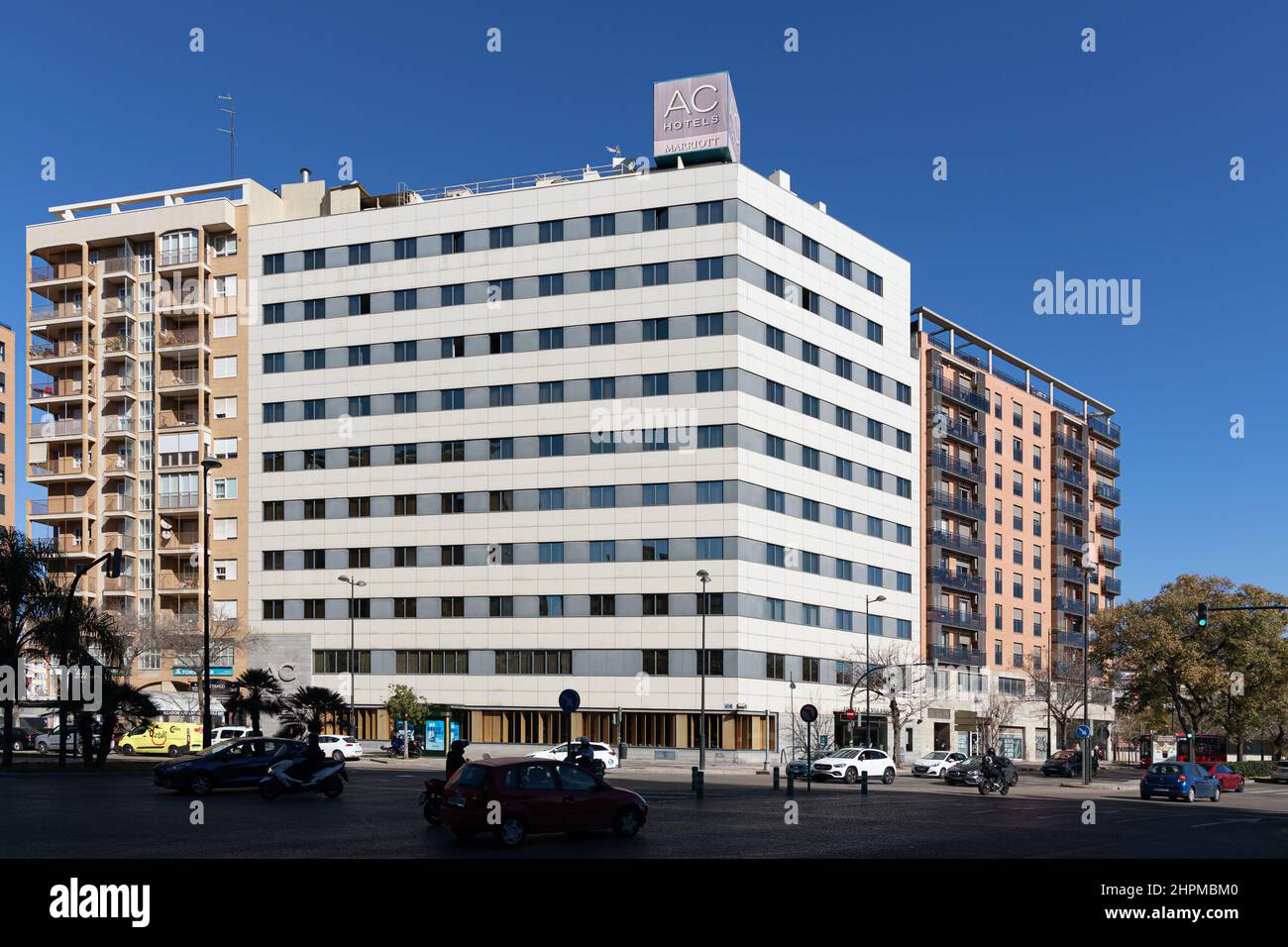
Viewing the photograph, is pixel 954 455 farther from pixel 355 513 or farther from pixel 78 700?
pixel 78 700

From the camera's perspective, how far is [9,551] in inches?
1747

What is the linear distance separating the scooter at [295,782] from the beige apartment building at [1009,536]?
6571 centimetres

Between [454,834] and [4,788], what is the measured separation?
18.4m

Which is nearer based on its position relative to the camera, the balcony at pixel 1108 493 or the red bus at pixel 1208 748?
the red bus at pixel 1208 748

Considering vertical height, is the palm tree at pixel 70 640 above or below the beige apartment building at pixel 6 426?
below

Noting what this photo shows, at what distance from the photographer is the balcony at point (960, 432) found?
95.5m

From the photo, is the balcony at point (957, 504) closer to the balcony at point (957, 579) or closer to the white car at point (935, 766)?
the balcony at point (957, 579)

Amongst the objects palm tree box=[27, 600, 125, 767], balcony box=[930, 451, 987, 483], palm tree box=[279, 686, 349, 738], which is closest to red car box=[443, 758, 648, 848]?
palm tree box=[27, 600, 125, 767]

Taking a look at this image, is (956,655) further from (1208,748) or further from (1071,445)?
(1071,445)

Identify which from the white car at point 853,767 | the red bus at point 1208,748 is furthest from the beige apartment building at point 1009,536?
the white car at point 853,767

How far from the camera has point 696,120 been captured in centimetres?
7925

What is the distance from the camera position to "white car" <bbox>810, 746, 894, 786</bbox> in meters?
52.8

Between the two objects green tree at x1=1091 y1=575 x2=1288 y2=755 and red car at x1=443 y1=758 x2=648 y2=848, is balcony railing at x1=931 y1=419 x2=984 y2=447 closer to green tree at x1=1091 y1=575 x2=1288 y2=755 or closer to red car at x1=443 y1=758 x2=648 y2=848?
green tree at x1=1091 y1=575 x2=1288 y2=755
